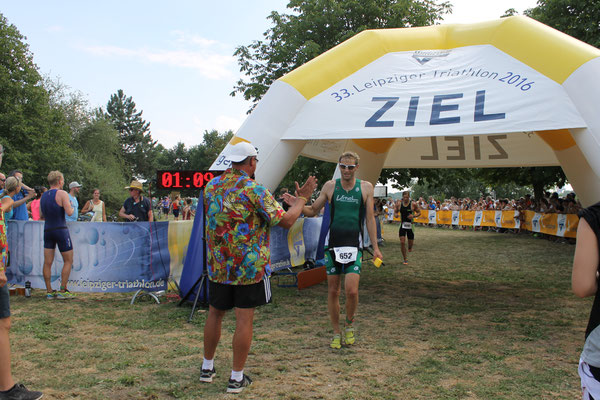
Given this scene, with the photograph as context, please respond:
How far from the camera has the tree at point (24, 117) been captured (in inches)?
1213

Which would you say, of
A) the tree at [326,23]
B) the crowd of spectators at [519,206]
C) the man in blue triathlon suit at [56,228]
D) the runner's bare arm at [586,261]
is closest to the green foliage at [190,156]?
the crowd of spectators at [519,206]

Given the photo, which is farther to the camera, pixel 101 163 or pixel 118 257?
pixel 101 163

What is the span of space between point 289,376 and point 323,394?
51 centimetres

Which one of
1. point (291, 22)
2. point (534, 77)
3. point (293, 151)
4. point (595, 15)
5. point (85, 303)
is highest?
point (291, 22)

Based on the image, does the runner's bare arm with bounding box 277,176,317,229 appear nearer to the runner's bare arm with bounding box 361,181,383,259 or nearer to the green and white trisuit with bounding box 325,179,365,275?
the green and white trisuit with bounding box 325,179,365,275

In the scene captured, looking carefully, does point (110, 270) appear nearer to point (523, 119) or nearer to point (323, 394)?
point (323, 394)

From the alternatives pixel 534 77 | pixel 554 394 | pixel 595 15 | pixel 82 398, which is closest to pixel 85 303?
pixel 82 398

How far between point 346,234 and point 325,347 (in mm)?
1319

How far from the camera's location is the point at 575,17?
52.7 ft

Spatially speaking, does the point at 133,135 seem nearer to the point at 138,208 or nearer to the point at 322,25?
the point at 322,25

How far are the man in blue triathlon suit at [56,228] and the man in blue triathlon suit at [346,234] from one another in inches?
178

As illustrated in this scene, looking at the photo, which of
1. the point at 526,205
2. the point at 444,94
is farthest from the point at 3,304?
the point at 526,205

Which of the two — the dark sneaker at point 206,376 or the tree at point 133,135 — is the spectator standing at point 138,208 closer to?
the dark sneaker at point 206,376

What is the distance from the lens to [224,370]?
14.5 ft
